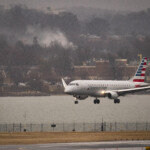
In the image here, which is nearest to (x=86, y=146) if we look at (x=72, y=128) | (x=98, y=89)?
(x=72, y=128)

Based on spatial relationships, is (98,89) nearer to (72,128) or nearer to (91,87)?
(91,87)

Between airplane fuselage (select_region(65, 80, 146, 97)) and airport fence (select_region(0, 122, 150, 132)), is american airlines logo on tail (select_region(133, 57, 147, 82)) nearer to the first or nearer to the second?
airplane fuselage (select_region(65, 80, 146, 97))

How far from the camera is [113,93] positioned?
522 feet

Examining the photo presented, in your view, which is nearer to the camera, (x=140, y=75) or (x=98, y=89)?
(x=98, y=89)

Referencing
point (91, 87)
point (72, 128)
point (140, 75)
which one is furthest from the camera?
point (140, 75)

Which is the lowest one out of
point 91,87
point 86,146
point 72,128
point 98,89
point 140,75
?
point 86,146

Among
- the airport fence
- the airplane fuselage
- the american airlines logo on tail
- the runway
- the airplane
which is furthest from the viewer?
the american airlines logo on tail

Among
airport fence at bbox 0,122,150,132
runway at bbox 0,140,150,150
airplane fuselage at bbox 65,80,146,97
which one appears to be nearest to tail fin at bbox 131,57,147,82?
airplane fuselage at bbox 65,80,146,97

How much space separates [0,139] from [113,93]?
247 ft

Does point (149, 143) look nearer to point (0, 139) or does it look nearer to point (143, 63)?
point (0, 139)

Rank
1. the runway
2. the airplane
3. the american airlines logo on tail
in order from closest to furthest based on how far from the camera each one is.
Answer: the runway → the airplane → the american airlines logo on tail

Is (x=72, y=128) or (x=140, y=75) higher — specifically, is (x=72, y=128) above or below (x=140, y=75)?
below

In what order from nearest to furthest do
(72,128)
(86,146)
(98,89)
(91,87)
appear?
(86,146)
(72,128)
(91,87)
(98,89)

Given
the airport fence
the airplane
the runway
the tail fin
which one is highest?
the tail fin
